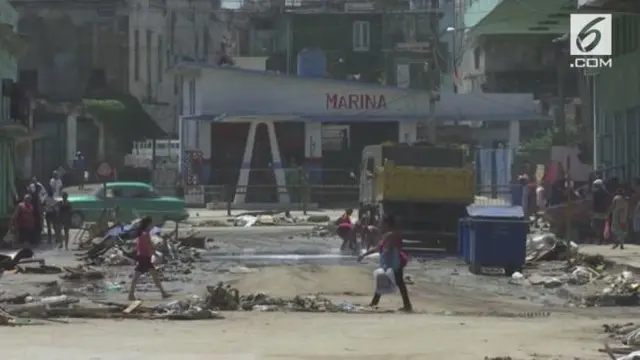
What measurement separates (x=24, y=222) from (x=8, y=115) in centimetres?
952

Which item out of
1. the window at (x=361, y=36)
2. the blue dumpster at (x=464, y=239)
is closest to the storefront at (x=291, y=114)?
the window at (x=361, y=36)

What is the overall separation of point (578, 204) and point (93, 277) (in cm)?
1518

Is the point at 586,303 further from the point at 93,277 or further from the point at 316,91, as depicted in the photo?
the point at 316,91

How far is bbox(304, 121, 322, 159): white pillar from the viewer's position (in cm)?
6456

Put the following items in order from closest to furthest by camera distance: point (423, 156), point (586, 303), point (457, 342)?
1. point (457, 342)
2. point (586, 303)
3. point (423, 156)

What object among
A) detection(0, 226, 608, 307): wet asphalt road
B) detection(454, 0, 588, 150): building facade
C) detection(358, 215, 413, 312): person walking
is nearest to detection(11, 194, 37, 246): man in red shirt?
detection(0, 226, 608, 307): wet asphalt road

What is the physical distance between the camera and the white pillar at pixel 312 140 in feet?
212

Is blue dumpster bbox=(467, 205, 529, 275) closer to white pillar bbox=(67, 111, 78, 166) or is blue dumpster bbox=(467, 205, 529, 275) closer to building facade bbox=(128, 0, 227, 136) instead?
white pillar bbox=(67, 111, 78, 166)

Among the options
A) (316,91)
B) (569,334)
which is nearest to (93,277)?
(569,334)

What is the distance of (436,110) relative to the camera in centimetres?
6400

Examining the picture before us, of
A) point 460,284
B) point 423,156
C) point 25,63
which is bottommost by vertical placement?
point 460,284

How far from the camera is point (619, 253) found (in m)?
30.9

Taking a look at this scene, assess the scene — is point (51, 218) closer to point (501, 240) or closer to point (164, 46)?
point (501, 240)

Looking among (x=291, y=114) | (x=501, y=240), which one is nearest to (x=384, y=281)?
(x=501, y=240)
